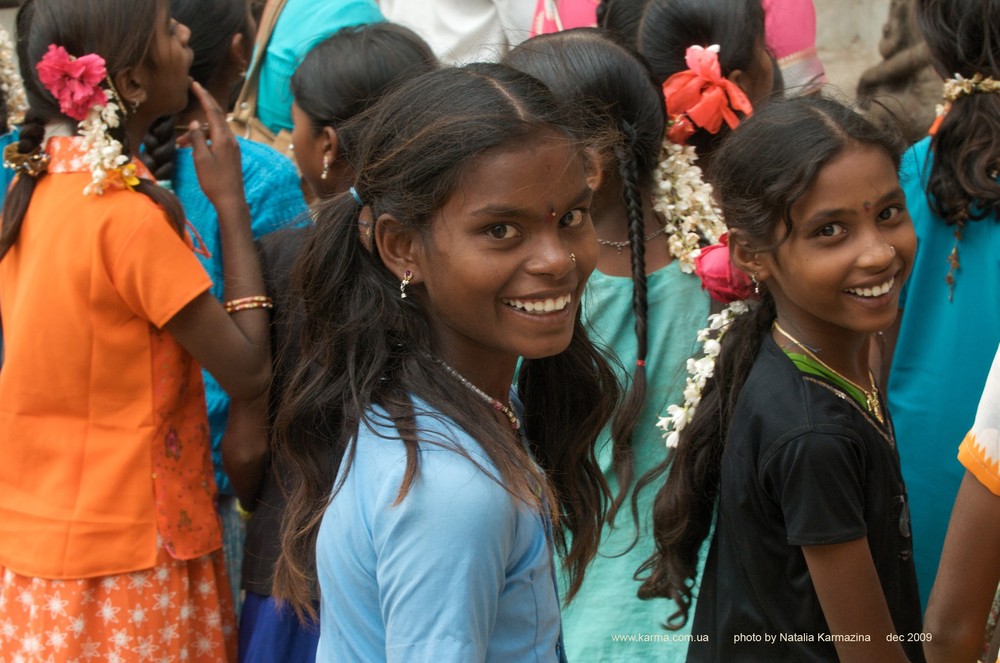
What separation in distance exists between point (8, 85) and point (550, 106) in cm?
225

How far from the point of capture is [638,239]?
105 inches

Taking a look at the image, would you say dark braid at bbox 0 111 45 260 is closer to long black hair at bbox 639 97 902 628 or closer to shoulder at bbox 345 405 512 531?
shoulder at bbox 345 405 512 531

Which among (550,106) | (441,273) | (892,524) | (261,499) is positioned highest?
(550,106)

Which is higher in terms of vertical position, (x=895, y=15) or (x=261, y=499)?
(x=895, y=15)

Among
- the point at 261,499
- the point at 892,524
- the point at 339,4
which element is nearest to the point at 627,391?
the point at 892,524

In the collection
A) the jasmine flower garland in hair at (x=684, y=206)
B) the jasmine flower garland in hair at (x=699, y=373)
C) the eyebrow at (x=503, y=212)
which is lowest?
the jasmine flower garland in hair at (x=699, y=373)

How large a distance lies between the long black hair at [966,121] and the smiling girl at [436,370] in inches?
53.4

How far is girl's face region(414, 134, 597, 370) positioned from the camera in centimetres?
167

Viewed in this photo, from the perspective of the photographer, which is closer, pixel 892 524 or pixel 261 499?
pixel 892 524

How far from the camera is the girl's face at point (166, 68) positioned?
8.74 feet

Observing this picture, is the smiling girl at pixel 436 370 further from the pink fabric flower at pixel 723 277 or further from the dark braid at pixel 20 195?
the dark braid at pixel 20 195

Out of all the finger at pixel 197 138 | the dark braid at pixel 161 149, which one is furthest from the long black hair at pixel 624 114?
the dark braid at pixel 161 149

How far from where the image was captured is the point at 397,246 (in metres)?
1.78

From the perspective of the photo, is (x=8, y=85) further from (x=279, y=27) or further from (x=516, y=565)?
(x=516, y=565)
